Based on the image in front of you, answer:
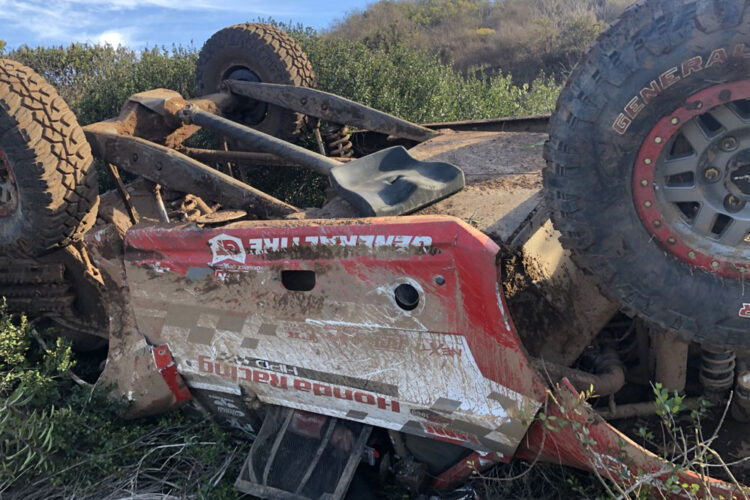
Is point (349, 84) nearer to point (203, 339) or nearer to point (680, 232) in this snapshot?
point (203, 339)

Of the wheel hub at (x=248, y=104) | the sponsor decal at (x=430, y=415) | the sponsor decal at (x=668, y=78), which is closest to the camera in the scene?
the sponsor decal at (x=668, y=78)

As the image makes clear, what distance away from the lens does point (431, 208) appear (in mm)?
3051

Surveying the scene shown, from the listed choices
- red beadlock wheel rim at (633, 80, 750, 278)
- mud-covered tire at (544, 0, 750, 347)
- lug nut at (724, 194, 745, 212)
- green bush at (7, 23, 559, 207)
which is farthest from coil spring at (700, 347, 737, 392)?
green bush at (7, 23, 559, 207)

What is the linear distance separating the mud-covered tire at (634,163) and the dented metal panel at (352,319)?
1.30ft

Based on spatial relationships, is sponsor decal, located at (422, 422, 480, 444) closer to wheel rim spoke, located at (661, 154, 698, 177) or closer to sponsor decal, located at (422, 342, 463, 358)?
sponsor decal, located at (422, 342, 463, 358)

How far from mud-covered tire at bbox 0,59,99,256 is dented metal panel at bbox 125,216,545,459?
661 millimetres

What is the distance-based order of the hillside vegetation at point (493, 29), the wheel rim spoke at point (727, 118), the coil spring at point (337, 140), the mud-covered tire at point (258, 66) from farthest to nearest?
1. the hillside vegetation at point (493, 29)
2. the mud-covered tire at point (258, 66)
3. the coil spring at point (337, 140)
4. the wheel rim spoke at point (727, 118)

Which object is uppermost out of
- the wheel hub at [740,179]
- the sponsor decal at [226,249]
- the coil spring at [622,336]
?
the wheel hub at [740,179]

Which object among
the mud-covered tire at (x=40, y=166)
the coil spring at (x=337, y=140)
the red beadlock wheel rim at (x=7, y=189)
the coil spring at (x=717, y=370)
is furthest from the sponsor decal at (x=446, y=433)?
the coil spring at (x=337, y=140)

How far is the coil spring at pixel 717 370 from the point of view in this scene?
2697 mm

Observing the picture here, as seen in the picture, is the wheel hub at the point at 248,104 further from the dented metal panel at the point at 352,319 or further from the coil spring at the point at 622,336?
the coil spring at the point at 622,336

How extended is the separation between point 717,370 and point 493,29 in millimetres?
24256

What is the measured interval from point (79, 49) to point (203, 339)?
415 inches

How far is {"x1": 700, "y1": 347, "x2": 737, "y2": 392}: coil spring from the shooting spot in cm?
270
